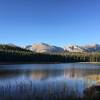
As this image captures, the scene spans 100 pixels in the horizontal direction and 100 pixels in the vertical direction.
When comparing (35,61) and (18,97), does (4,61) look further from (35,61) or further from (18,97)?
(18,97)

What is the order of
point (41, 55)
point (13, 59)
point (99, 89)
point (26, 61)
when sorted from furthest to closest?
point (41, 55)
point (26, 61)
point (13, 59)
point (99, 89)

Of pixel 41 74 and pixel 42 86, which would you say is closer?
pixel 42 86

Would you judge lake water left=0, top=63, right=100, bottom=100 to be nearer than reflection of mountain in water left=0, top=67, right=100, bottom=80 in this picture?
Yes

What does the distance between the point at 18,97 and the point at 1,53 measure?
427ft

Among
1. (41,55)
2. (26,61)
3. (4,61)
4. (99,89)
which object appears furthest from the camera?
(41,55)

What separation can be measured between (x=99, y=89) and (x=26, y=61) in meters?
144

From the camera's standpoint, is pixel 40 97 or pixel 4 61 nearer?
pixel 40 97

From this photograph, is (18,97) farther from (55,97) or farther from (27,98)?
(55,97)

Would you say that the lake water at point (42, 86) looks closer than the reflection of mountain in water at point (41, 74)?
Yes

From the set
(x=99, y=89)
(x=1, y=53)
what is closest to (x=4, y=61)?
(x=1, y=53)

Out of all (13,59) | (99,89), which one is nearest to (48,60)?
(13,59)

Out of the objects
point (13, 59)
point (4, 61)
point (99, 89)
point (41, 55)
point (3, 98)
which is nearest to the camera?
point (3, 98)

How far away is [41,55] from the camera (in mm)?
193125

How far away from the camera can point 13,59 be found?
159m
